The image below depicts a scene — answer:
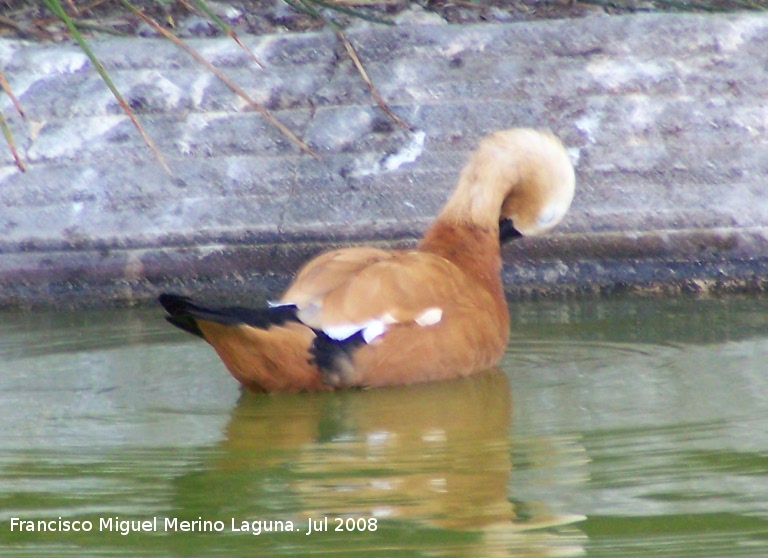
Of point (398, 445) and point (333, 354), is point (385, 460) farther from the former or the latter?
point (333, 354)

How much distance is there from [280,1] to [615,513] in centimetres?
492

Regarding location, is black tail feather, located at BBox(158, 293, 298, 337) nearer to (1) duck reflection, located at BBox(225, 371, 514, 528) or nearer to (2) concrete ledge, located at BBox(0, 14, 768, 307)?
(1) duck reflection, located at BBox(225, 371, 514, 528)

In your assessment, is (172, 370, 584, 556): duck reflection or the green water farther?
(172, 370, 584, 556): duck reflection

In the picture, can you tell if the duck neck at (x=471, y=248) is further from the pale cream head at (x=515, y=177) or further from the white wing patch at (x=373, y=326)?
the white wing patch at (x=373, y=326)

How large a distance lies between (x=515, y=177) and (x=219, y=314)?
59.2 inches

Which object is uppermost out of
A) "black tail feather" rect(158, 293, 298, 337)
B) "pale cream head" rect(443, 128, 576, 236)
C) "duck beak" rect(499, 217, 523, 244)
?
"pale cream head" rect(443, 128, 576, 236)

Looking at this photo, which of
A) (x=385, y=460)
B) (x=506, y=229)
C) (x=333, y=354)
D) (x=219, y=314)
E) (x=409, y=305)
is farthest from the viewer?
(x=506, y=229)

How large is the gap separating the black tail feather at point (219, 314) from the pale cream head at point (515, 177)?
41.6 inches

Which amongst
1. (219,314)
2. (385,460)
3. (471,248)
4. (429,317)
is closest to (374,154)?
(471,248)

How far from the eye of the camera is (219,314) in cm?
414

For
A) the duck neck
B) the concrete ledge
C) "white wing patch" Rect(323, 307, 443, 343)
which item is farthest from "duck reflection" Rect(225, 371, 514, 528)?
the concrete ledge

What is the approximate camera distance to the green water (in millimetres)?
2975

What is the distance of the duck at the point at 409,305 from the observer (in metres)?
4.34

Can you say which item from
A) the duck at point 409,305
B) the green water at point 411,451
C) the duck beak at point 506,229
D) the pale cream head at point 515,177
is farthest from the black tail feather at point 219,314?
the duck beak at point 506,229
